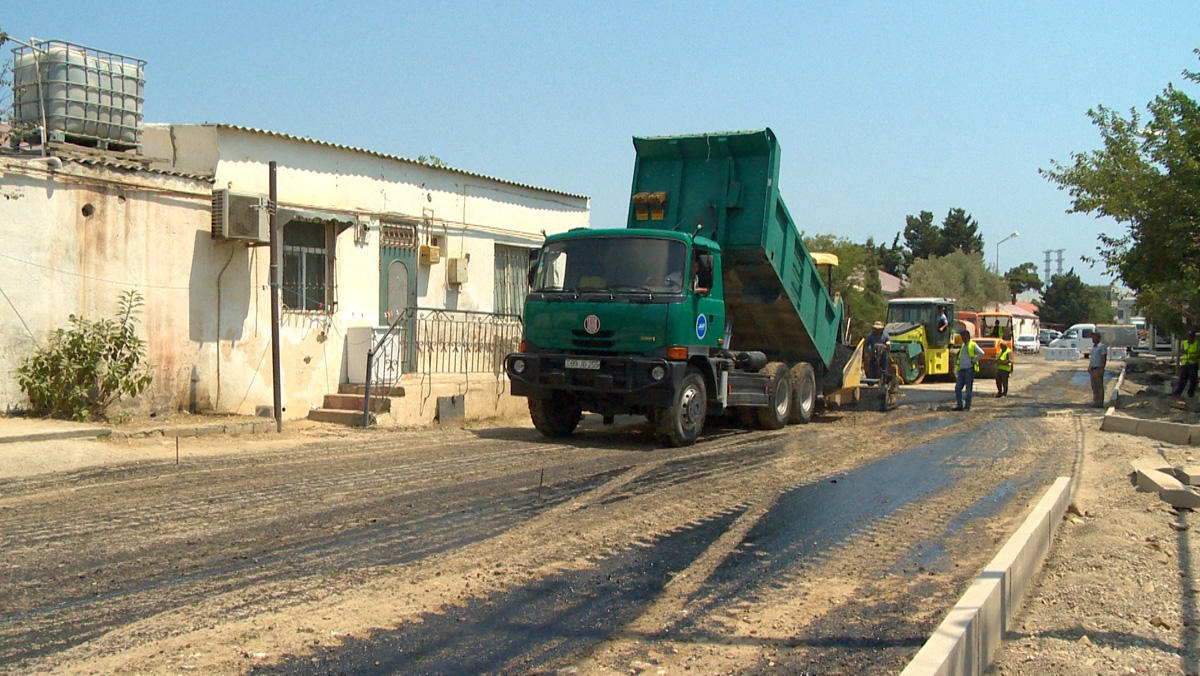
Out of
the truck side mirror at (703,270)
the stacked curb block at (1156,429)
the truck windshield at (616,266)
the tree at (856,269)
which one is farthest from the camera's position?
the tree at (856,269)

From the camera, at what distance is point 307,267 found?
47.3 ft

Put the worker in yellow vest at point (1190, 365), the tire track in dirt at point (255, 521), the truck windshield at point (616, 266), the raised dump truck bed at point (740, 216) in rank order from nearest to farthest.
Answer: the tire track in dirt at point (255, 521)
the truck windshield at point (616, 266)
the raised dump truck bed at point (740, 216)
the worker in yellow vest at point (1190, 365)

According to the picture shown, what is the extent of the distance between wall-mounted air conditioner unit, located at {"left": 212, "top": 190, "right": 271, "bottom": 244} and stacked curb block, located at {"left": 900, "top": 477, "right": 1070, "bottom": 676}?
994cm

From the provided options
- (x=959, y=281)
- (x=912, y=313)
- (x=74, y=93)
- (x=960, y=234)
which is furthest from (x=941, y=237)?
(x=74, y=93)

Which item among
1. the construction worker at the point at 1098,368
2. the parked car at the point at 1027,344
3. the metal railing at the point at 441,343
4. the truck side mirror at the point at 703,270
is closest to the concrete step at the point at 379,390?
the metal railing at the point at 441,343

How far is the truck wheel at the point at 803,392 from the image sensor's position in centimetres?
1455

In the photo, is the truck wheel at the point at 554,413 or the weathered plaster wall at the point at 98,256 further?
the truck wheel at the point at 554,413

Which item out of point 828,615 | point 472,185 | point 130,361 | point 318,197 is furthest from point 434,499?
point 472,185

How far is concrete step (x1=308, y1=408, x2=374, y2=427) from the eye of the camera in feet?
44.3

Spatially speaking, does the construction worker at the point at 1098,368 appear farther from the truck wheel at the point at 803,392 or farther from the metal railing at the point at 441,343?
the metal railing at the point at 441,343

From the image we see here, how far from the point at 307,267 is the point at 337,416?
7.78 feet

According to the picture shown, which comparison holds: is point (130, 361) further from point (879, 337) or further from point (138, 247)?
point (879, 337)

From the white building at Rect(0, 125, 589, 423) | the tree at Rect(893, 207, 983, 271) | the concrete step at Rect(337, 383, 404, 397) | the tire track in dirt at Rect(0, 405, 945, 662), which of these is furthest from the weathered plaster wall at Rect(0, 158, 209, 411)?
the tree at Rect(893, 207, 983, 271)

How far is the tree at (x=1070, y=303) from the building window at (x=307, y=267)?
94838 mm
